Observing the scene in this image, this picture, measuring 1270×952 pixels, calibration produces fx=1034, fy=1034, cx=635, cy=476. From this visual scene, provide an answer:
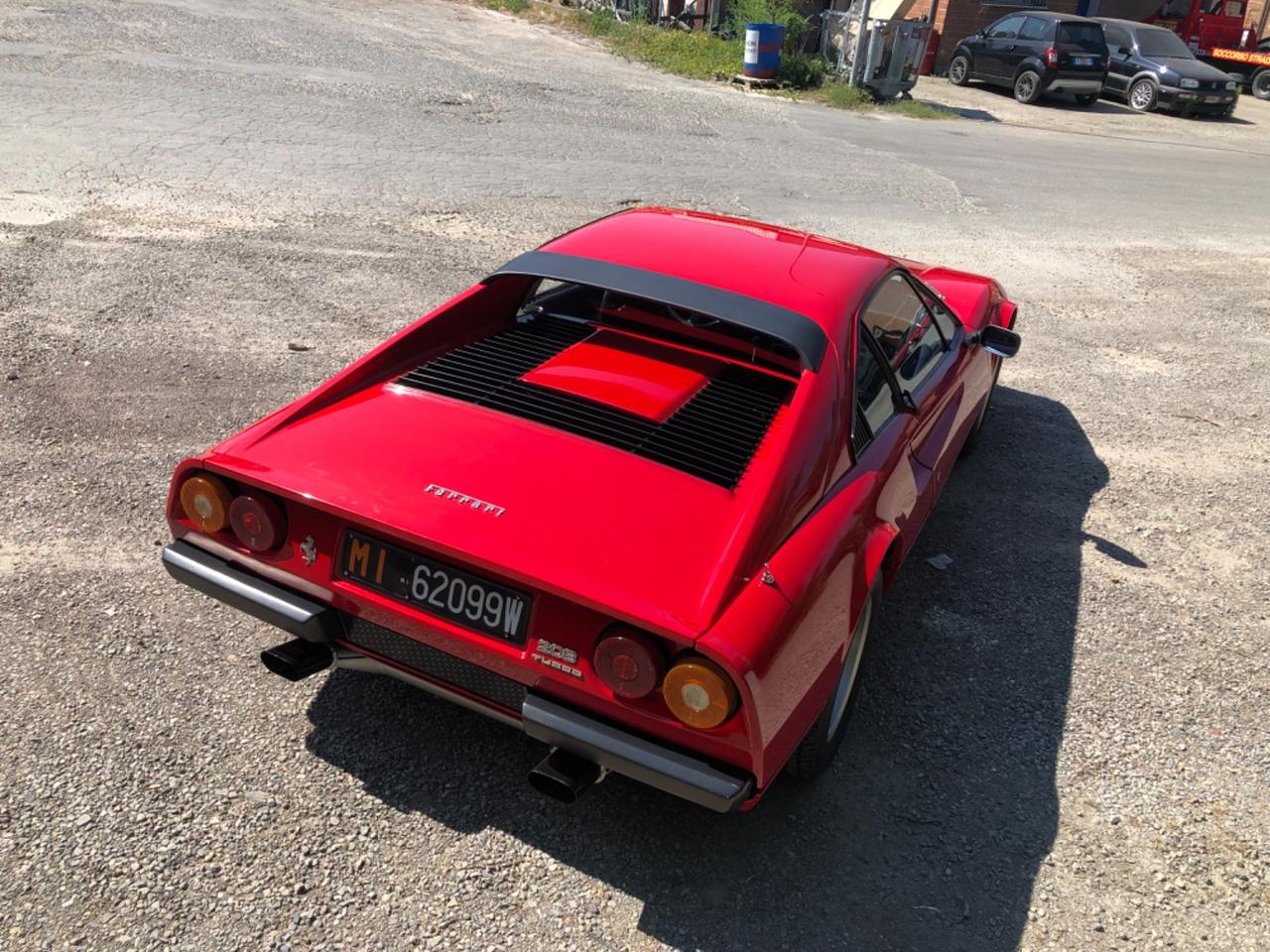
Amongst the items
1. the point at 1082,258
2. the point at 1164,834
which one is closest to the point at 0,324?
the point at 1164,834

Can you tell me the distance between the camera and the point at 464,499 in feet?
9.03

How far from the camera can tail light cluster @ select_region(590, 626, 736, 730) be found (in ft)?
8.04

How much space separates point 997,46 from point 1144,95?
3006 mm

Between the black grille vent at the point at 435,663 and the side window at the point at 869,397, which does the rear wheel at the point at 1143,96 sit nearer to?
the side window at the point at 869,397

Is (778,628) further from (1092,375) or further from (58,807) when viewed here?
(1092,375)

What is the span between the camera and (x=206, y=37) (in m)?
15.0

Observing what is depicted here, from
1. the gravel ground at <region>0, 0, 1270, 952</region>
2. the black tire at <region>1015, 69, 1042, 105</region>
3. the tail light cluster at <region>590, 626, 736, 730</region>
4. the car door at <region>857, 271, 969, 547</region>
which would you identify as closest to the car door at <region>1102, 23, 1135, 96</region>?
the black tire at <region>1015, 69, 1042, 105</region>

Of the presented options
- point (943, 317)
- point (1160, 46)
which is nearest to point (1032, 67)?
point (1160, 46)

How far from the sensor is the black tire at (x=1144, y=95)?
20.1 metres

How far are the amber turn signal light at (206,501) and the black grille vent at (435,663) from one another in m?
0.48

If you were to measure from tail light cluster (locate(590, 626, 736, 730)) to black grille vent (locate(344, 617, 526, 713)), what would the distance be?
0.31 metres

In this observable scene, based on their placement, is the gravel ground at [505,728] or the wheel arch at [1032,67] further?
the wheel arch at [1032,67]

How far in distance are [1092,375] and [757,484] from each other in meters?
4.99

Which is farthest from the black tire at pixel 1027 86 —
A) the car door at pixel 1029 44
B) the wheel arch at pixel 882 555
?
the wheel arch at pixel 882 555
